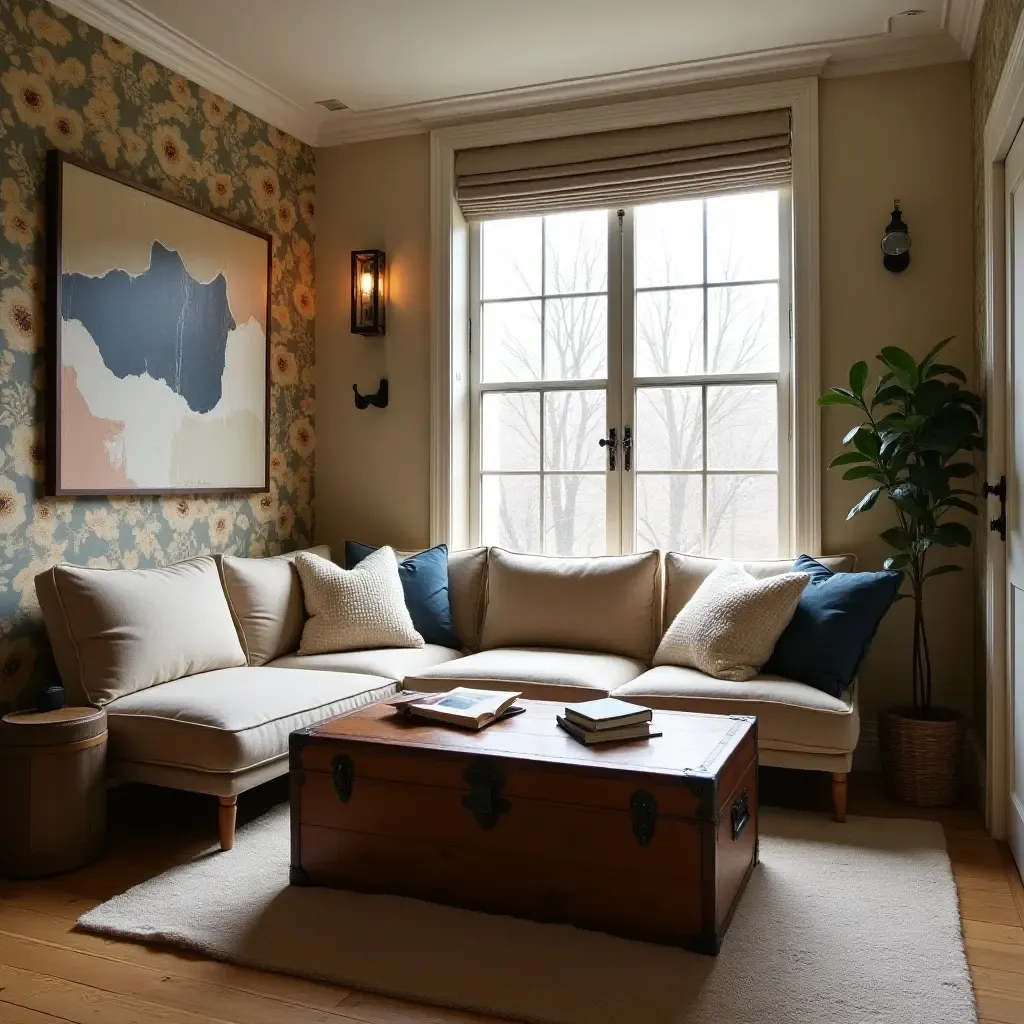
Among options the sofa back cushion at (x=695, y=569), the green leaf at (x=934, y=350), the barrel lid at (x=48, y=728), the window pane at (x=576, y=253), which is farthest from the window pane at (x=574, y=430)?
the barrel lid at (x=48, y=728)

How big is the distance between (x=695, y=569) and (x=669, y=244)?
1.43m

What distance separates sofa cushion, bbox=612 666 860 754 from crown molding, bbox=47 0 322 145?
2864 mm

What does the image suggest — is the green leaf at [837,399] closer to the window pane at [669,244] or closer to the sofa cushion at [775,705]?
the window pane at [669,244]

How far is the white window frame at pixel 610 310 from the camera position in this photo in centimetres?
382

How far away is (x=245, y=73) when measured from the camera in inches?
155

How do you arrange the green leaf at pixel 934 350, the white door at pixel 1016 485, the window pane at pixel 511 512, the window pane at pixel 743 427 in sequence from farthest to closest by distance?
the window pane at pixel 511 512, the window pane at pixel 743 427, the green leaf at pixel 934 350, the white door at pixel 1016 485

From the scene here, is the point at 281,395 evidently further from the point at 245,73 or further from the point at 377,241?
the point at 245,73

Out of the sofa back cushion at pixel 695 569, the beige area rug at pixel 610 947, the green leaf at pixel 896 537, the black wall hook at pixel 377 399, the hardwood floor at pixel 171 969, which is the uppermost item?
the black wall hook at pixel 377 399

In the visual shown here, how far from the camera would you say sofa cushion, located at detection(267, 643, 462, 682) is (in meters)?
3.52

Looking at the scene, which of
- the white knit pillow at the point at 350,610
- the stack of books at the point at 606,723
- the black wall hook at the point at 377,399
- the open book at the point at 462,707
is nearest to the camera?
the stack of books at the point at 606,723

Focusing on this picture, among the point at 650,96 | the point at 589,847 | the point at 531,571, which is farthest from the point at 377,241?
the point at 589,847

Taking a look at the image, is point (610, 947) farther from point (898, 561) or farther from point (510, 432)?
point (510, 432)

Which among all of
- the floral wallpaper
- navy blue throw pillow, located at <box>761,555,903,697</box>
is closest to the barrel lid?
the floral wallpaper

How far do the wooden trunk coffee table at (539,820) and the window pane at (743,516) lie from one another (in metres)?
1.44
